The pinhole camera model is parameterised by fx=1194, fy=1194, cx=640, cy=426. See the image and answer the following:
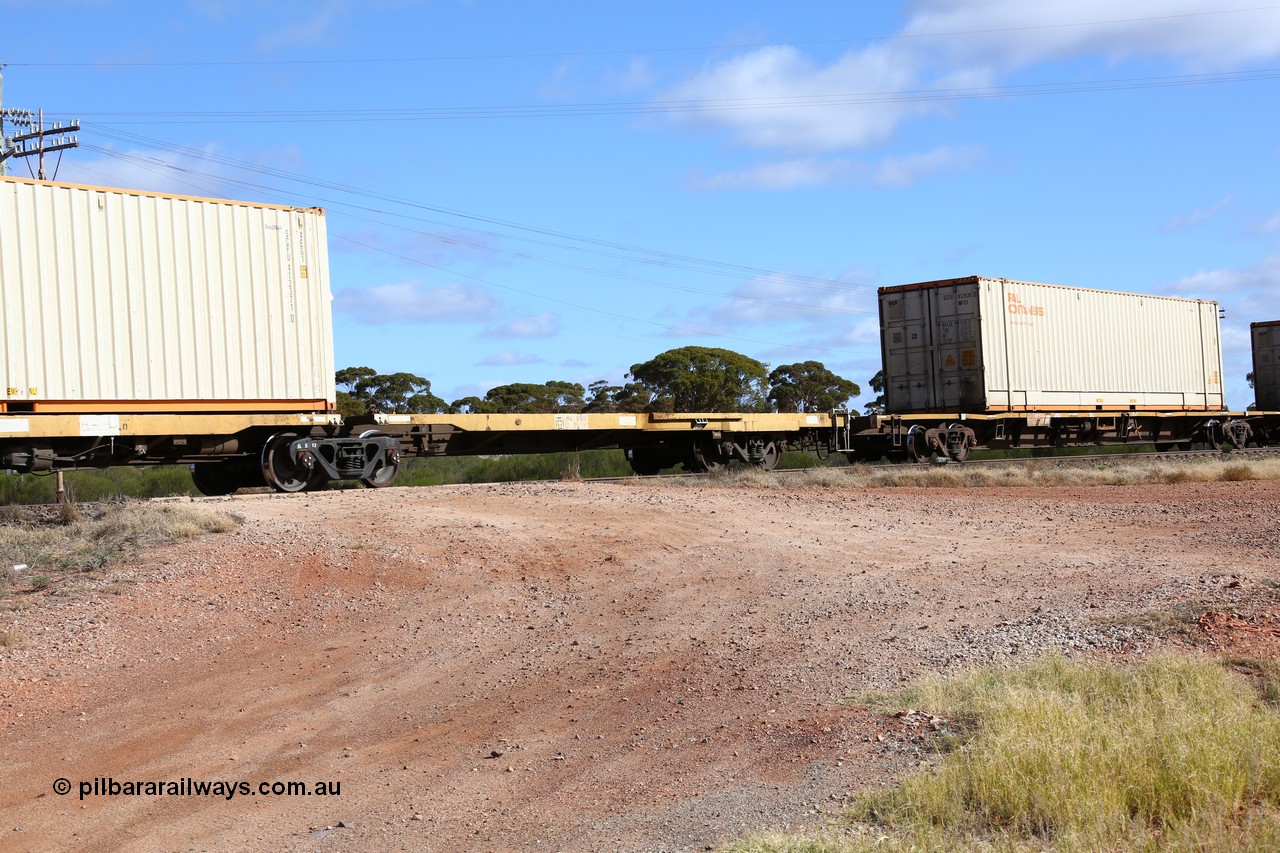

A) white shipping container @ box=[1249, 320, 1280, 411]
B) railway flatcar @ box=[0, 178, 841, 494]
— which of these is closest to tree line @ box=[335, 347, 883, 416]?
white shipping container @ box=[1249, 320, 1280, 411]

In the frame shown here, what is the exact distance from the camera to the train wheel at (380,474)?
1648 cm

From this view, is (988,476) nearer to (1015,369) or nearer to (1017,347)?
(1015,369)

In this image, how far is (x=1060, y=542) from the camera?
11.7m

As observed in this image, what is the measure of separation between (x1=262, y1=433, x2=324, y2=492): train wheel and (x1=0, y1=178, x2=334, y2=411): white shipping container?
1.42 feet

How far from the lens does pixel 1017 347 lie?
2544cm

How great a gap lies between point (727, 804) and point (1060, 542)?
7.83m

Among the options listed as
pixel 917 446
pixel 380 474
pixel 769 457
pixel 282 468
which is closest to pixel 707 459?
pixel 769 457

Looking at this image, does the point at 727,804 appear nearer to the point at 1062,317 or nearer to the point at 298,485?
the point at 298,485

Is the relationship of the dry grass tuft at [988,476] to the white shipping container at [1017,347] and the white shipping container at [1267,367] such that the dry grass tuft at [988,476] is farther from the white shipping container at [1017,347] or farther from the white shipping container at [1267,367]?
the white shipping container at [1267,367]

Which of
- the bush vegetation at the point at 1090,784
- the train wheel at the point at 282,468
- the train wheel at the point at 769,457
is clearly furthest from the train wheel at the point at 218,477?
the bush vegetation at the point at 1090,784

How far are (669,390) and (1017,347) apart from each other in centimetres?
2510

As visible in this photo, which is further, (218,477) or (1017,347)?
(1017,347)

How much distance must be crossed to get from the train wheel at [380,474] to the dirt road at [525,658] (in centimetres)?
313

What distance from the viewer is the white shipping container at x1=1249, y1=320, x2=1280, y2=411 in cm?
3769
